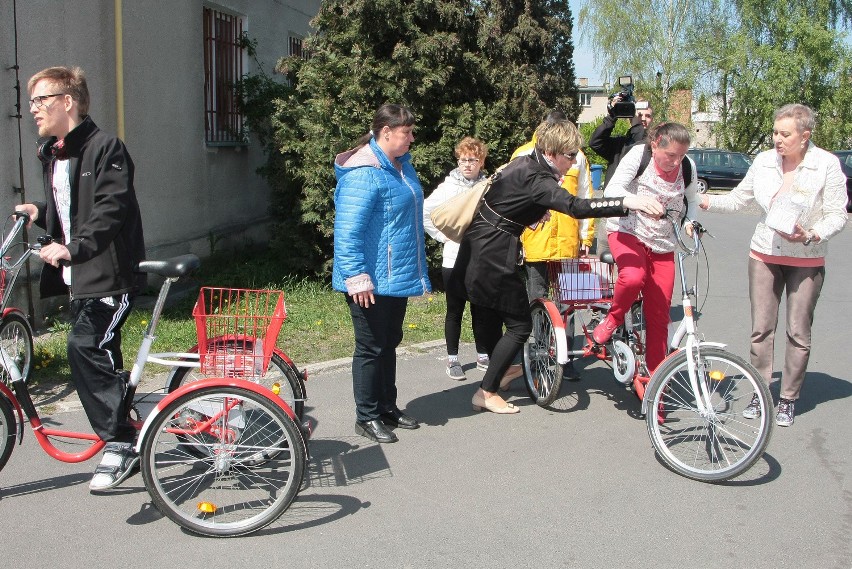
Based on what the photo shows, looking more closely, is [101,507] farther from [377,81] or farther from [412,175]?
[377,81]

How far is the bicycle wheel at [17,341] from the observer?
530 cm

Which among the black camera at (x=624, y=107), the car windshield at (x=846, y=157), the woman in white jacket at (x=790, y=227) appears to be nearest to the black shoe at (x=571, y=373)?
the woman in white jacket at (x=790, y=227)

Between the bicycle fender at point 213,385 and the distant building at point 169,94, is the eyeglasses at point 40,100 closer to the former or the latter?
the bicycle fender at point 213,385

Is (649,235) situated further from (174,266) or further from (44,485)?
(44,485)

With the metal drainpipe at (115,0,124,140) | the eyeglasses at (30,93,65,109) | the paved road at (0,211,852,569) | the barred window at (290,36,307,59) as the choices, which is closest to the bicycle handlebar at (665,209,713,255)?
the paved road at (0,211,852,569)

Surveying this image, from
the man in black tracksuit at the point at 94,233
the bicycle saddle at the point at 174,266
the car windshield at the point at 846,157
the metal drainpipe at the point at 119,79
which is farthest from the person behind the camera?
the car windshield at the point at 846,157

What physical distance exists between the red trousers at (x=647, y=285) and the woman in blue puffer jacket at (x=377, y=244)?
4.17 ft

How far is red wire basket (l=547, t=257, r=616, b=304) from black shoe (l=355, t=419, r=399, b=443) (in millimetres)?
1530

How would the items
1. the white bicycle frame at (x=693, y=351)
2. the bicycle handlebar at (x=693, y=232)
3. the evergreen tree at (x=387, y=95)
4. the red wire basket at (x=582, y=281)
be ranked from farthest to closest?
the evergreen tree at (x=387, y=95), the red wire basket at (x=582, y=281), the bicycle handlebar at (x=693, y=232), the white bicycle frame at (x=693, y=351)

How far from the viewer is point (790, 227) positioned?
5.10 meters

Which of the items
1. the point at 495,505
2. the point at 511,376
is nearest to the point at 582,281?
the point at 511,376

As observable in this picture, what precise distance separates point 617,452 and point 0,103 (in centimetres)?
552

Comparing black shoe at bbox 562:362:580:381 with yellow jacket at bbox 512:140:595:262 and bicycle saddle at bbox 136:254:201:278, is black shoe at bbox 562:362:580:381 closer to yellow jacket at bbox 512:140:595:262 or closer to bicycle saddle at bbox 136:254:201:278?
yellow jacket at bbox 512:140:595:262

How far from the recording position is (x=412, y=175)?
16.7 feet
